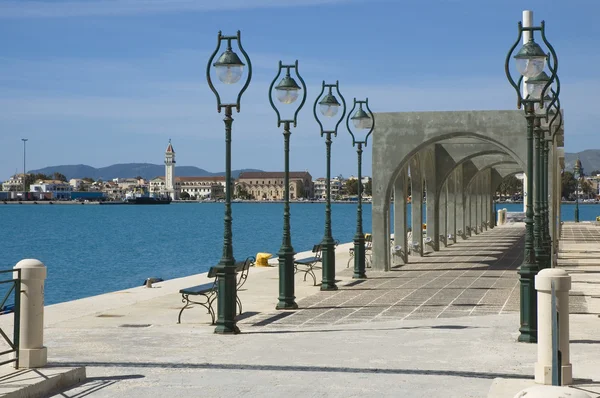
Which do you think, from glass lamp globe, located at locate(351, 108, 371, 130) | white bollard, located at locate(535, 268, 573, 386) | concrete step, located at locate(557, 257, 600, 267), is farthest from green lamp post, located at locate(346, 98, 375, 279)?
white bollard, located at locate(535, 268, 573, 386)

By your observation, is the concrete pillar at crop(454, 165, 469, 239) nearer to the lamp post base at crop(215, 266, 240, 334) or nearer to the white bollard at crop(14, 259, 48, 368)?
the lamp post base at crop(215, 266, 240, 334)

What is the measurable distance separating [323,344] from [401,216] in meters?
17.3

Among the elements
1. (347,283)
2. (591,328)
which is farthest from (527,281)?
(347,283)

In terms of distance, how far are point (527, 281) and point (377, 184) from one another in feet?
43.3

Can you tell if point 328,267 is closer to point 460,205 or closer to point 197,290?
point 197,290

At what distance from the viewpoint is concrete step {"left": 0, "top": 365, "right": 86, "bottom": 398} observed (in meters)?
8.77

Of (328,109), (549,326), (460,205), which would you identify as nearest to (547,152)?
(328,109)

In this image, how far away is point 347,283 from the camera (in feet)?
72.9

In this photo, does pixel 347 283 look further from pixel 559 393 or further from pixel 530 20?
pixel 530 20

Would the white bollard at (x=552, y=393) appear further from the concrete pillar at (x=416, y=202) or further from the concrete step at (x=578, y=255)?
the concrete pillar at (x=416, y=202)

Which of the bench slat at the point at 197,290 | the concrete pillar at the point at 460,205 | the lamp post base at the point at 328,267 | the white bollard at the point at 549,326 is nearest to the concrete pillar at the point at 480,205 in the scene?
the concrete pillar at the point at 460,205

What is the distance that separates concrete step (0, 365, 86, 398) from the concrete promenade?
0.19 meters

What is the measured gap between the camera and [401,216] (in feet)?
96.2

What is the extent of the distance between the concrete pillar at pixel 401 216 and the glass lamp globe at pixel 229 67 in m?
14.9
